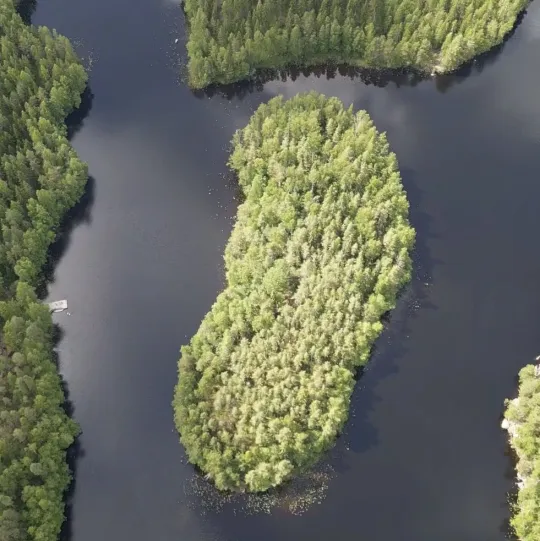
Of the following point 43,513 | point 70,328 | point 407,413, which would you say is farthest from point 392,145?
point 43,513

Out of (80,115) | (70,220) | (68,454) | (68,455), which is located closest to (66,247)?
(70,220)

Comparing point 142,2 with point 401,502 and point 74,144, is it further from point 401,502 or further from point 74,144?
point 401,502

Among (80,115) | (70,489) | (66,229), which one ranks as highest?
(80,115)

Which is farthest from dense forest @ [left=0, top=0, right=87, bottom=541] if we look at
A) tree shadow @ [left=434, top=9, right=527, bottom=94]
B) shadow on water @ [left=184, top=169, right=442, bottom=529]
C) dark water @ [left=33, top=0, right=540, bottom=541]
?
tree shadow @ [left=434, top=9, right=527, bottom=94]

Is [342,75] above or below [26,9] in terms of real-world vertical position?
below

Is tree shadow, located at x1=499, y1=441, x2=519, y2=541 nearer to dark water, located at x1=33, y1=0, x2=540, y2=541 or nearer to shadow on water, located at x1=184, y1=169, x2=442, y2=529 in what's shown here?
dark water, located at x1=33, y1=0, x2=540, y2=541

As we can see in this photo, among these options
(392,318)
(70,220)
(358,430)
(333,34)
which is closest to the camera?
(358,430)

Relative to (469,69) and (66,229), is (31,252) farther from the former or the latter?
(469,69)
